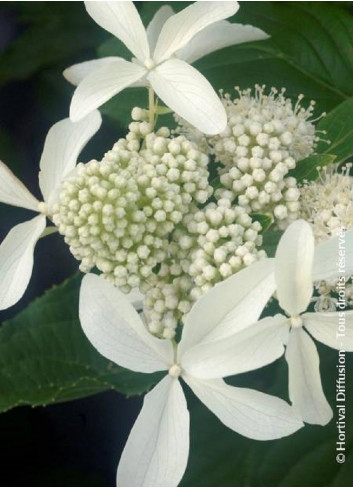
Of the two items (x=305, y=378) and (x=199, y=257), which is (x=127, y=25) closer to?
(x=199, y=257)

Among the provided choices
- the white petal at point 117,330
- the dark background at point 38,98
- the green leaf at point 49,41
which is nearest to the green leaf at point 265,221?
the white petal at point 117,330

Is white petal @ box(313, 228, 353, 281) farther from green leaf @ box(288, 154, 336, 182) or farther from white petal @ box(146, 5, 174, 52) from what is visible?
white petal @ box(146, 5, 174, 52)

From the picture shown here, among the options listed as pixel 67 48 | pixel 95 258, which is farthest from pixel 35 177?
pixel 95 258

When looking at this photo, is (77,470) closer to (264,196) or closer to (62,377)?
(62,377)

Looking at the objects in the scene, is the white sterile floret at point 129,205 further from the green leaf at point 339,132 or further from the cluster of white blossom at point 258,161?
the green leaf at point 339,132

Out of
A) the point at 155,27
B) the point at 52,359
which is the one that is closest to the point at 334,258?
the point at 155,27

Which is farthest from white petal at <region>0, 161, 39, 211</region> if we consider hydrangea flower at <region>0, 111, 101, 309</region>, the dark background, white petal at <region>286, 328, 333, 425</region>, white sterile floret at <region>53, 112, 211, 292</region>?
→ the dark background

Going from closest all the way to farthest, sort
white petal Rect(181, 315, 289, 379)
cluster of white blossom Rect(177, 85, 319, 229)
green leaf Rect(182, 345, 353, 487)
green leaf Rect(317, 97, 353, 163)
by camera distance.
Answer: white petal Rect(181, 315, 289, 379), cluster of white blossom Rect(177, 85, 319, 229), green leaf Rect(317, 97, 353, 163), green leaf Rect(182, 345, 353, 487)
